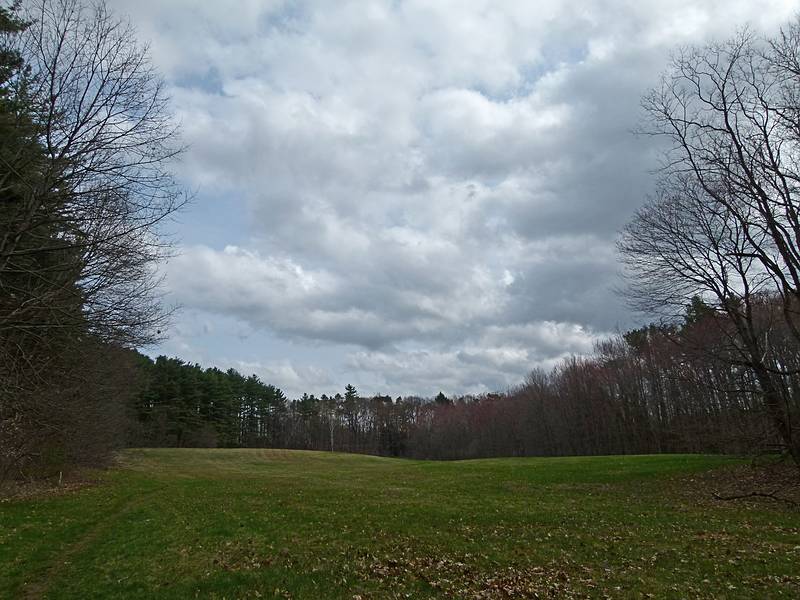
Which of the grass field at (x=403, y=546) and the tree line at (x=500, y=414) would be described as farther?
the tree line at (x=500, y=414)

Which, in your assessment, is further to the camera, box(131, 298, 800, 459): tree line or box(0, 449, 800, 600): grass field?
box(131, 298, 800, 459): tree line

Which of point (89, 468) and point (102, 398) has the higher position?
point (102, 398)

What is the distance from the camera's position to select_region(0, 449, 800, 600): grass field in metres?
8.56

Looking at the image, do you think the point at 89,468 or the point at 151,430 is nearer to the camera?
the point at 89,468

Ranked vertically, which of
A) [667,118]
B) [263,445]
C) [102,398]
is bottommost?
[263,445]

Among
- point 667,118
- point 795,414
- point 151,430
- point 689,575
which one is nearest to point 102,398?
point 689,575

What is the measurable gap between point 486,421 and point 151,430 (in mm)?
57974

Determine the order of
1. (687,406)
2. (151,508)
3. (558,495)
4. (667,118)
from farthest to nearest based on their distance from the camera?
(687,406), (558,495), (667,118), (151,508)

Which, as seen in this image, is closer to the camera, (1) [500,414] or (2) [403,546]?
(2) [403,546]

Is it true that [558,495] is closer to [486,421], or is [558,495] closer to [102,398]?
[102,398]

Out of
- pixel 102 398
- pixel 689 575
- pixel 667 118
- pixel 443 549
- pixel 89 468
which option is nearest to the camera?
pixel 689 575

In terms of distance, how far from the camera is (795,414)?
20.3m

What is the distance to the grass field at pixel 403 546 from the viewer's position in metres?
8.56

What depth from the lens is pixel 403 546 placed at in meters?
11.5
